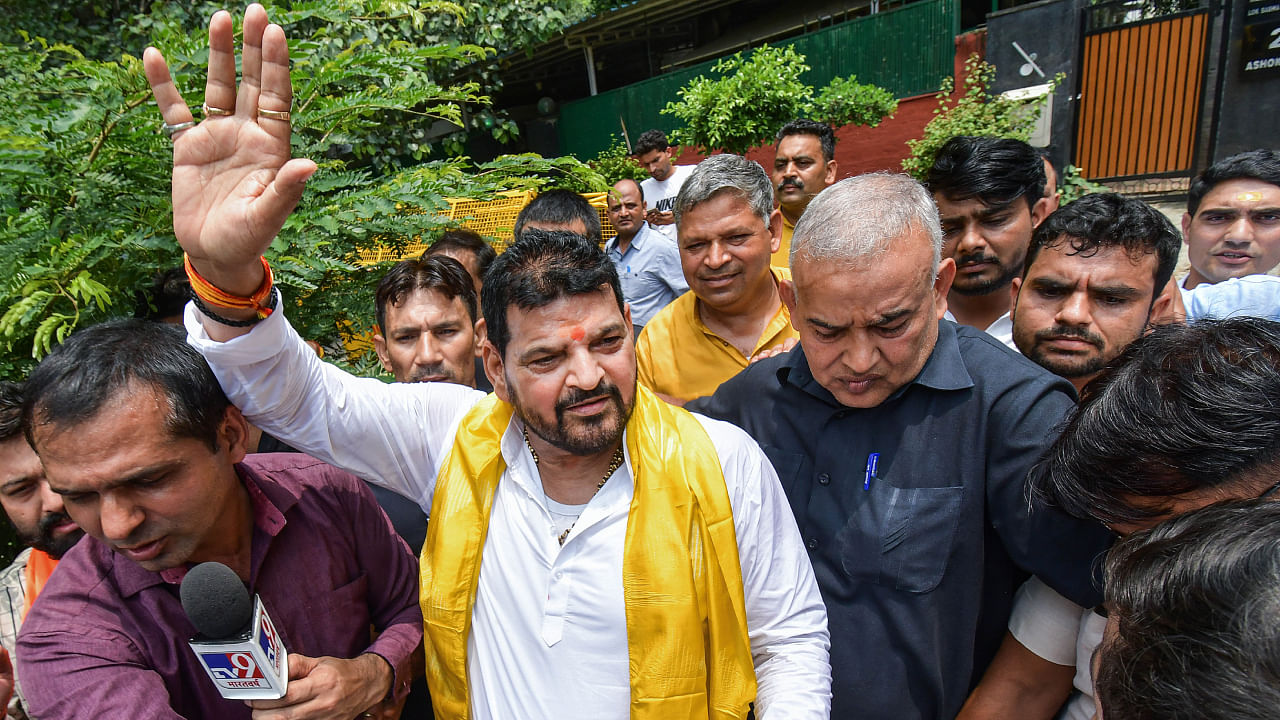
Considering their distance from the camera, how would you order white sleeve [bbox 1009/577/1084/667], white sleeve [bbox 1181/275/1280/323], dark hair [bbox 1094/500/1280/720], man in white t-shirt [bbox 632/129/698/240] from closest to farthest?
dark hair [bbox 1094/500/1280/720]
white sleeve [bbox 1009/577/1084/667]
white sleeve [bbox 1181/275/1280/323]
man in white t-shirt [bbox 632/129/698/240]

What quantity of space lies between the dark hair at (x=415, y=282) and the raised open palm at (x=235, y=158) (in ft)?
4.50

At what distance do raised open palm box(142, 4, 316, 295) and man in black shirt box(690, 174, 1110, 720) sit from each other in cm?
125

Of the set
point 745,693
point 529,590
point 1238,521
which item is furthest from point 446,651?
point 1238,521

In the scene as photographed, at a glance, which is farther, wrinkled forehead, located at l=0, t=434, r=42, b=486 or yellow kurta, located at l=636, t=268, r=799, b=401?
yellow kurta, located at l=636, t=268, r=799, b=401

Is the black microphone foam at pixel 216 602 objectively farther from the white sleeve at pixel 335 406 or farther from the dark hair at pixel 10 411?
the dark hair at pixel 10 411

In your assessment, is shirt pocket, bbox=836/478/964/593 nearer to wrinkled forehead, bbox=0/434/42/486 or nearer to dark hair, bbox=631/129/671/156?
wrinkled forehead, bbox=0/434/42/486

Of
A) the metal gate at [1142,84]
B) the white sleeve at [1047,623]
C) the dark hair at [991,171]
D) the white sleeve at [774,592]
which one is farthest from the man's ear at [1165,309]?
the metal gate at [1142,84]

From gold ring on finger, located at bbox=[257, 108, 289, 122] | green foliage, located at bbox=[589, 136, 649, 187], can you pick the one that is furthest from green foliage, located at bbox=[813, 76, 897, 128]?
gold ring on finger, located at bbox=[257, 108, 289, 122]

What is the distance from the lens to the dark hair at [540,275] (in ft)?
5.50

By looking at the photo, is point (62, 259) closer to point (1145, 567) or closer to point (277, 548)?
point (277, 548)

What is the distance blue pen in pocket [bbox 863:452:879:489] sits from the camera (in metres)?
1.68

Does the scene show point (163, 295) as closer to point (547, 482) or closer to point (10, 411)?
point (10, 411)

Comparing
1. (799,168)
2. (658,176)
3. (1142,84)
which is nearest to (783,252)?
(799,168)

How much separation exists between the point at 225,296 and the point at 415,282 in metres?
1.50
